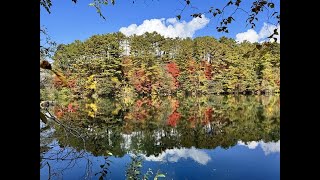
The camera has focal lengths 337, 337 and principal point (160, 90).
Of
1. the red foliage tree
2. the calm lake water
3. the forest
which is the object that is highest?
the forest

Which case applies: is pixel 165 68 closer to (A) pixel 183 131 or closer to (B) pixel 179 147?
(A) pixel 183 131

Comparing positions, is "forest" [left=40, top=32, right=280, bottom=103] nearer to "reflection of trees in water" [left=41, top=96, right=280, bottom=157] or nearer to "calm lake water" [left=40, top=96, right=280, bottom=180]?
"reflection of trees in water" [left=41, top=96, right=280, bottom=157]

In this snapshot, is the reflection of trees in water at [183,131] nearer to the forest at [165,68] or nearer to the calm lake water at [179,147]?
the calm lake water at [179,147]

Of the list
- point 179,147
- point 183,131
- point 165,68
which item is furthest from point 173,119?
point 165,68

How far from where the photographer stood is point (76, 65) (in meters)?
34.1

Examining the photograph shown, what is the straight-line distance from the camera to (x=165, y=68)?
123ft

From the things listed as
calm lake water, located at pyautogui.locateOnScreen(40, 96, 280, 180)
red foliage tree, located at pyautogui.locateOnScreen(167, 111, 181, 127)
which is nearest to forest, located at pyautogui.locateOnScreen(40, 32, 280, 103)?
red foliage tree, located at pyautogui.locateOnScreen(167, 111, 181, 127)

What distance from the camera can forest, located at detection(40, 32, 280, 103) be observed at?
115ft

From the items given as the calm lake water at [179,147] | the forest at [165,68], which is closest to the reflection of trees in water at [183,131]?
the calm lake water at [179,147]

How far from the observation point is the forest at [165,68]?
35.1 meters
